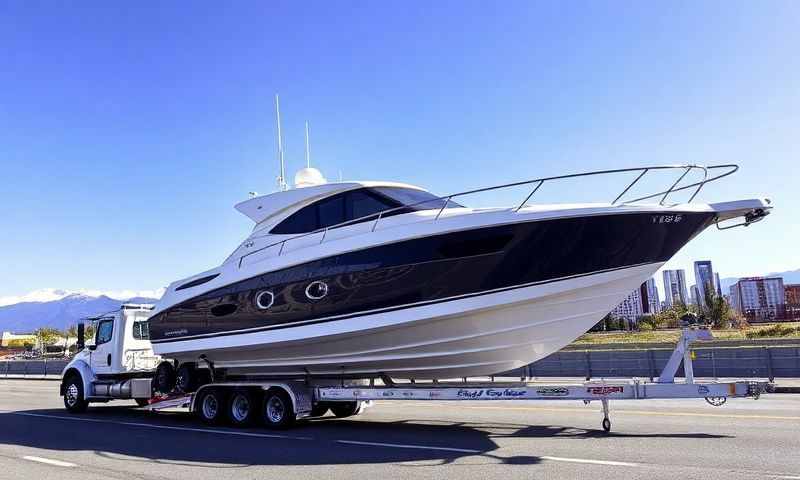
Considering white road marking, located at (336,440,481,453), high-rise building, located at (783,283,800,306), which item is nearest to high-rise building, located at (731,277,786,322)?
high-rise building, located at (783,283,800,306)

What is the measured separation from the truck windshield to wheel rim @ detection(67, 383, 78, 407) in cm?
186

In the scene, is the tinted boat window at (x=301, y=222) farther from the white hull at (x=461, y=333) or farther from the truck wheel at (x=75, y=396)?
the truck wheel at (x=75, y=396)

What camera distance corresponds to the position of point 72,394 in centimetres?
1381

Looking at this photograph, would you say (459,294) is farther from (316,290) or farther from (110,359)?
(110,359)

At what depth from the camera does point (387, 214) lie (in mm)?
9031

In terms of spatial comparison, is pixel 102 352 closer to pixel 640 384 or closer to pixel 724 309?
pixel 640 384

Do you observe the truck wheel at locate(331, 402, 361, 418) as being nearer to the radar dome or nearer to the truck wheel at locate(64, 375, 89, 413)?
the radar dome

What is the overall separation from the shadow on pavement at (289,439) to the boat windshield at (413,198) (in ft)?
10.8

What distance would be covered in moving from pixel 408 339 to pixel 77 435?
5.79 m

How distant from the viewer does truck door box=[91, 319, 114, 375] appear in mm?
13516

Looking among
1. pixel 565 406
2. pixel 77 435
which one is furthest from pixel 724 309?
pixel 77 435

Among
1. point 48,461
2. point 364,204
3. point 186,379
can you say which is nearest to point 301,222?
point 364,204

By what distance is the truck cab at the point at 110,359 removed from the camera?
13.3 m

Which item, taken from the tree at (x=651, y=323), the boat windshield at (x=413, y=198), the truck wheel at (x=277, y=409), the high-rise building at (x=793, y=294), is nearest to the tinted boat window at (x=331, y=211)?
the boat windshield at (x=413, y=198)
